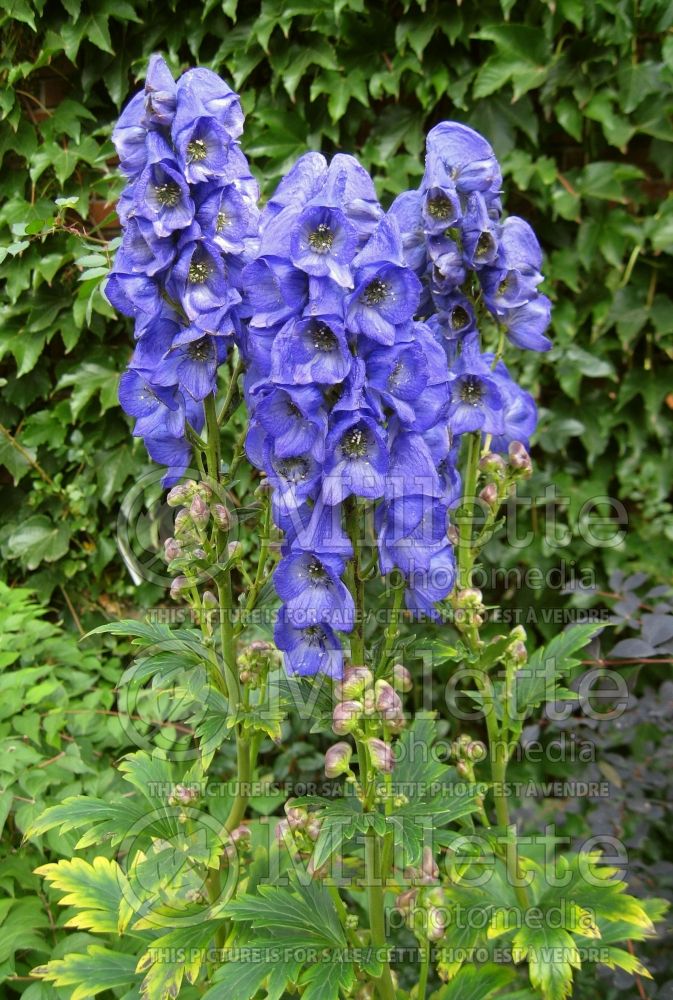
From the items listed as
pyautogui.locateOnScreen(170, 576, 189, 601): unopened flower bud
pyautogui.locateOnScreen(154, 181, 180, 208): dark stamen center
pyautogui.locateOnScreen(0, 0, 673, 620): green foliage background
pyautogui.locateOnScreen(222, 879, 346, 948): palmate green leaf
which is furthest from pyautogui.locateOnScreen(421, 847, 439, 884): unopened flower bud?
pyautogui.locateOnScreen(0, 0, 673, 620): green foliage background

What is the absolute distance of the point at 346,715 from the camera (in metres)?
0.99

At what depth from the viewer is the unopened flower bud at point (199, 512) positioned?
1099 millimetres

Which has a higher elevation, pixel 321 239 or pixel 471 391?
pixel 321 239

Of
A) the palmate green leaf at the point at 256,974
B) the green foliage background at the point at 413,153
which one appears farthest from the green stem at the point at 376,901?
the green foliage background at the point at 413,153

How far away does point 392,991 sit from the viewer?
3.92 feet

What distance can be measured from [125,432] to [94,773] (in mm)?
Result: 1120

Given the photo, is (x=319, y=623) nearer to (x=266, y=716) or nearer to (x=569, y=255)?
(x=266, y=716)

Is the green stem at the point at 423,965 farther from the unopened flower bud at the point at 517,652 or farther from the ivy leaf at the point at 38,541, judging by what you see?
the ivy leaf at the point at 38,541

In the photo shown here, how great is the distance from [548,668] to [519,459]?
1.12 feet

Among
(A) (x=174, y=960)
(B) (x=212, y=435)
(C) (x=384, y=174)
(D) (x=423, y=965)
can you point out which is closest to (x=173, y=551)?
(B) (x=212, y=435)

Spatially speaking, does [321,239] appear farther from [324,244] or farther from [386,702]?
[386,702]

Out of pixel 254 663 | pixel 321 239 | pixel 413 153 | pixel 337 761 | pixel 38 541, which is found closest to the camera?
pixel 321 239

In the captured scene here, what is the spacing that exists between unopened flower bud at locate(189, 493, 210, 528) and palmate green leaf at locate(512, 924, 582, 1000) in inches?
30.0

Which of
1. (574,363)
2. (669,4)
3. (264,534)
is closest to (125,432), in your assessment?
(574,363)
